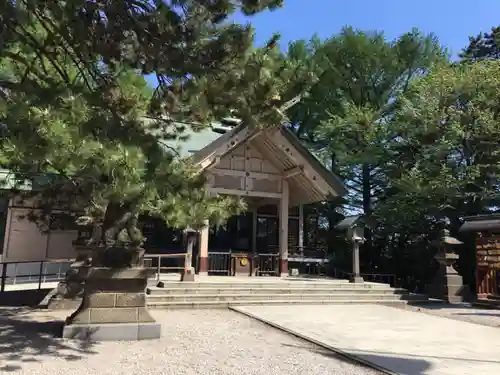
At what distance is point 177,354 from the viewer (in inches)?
251

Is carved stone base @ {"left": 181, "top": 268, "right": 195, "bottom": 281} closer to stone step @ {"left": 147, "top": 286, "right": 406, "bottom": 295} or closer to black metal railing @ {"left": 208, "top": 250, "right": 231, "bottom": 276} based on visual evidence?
stone step @ {"left": 147, "top": 286, "right": 406, "bottom": 295}

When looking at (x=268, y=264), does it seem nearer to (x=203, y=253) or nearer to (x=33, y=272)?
(x=203, y=253)

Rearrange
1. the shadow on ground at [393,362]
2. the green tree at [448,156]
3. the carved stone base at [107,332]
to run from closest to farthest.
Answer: the shadow on ground at [393,362] < the carved stone base at [107,332] < the green tree at [448,156]

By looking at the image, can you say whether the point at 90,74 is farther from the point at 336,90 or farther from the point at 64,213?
the point at 336,90

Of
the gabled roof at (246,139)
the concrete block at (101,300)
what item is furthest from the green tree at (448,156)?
the concrete block at (101,300)

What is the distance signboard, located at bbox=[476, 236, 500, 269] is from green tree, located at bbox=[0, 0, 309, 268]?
872 centimetres

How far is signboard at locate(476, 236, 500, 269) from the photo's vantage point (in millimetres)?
12477

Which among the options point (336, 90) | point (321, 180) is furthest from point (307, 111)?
point (321, 180)

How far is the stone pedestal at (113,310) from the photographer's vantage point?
7094 millimetres

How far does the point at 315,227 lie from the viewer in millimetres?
24250

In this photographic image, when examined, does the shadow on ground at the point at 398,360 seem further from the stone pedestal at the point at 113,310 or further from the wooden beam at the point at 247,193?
the wooden beam at the point at 247,193

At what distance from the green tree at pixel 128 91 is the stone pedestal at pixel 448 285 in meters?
9.12

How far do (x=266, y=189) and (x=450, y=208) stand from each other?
6.60 m

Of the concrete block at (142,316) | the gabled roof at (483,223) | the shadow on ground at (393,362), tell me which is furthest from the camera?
the gabled roof at (483,223)
